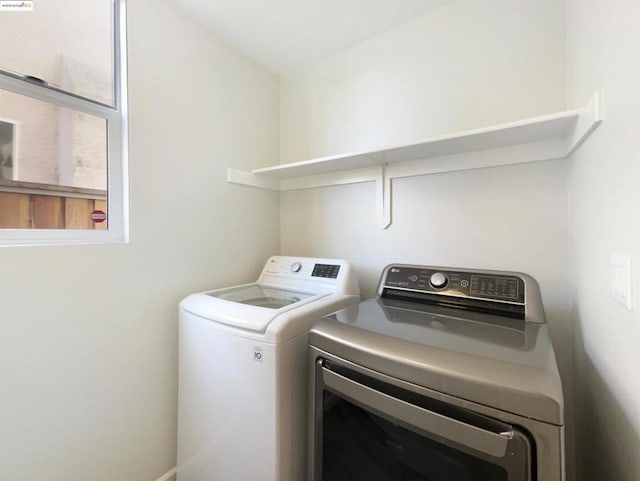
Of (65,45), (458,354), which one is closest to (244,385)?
(458,354)

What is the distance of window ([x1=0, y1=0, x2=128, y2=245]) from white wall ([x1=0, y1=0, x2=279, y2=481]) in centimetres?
8

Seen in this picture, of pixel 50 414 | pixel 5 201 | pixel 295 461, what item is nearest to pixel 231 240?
pixel 5 201

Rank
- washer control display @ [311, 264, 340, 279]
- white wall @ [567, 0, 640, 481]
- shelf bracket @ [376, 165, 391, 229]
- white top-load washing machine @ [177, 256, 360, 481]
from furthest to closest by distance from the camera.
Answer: shelf bracket @ [376, 165, 391, 229] < washer control display @ [311, 264, 340, 279] < white top-load washing machine @ [177, 256, 360, 481] < white wall @ [567, 0, 640, 481]

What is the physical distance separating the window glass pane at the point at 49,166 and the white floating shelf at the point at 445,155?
25.9 inches

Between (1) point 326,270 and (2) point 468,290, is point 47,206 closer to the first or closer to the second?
(1) point 326,270

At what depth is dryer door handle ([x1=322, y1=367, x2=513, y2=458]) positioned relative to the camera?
1.94 feet

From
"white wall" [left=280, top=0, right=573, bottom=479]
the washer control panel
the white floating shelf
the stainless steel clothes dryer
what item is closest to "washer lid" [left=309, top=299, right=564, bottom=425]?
the stainless steel clothes dryer

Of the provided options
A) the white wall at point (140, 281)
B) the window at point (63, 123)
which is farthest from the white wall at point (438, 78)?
the window at point (63, 123)

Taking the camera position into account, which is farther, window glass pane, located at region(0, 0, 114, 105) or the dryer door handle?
window glass pane, located at region(0, 0, 114, 105)

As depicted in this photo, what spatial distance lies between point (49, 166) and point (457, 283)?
1748 mm

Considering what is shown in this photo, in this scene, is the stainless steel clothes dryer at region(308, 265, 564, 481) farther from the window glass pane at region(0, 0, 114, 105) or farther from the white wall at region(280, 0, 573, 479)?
the window glass pane at region(0, 0, 114, 105)

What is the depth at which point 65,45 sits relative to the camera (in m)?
1.17

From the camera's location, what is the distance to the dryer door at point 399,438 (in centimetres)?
59

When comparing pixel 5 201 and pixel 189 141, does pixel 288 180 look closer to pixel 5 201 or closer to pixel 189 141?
pixel 189 141
